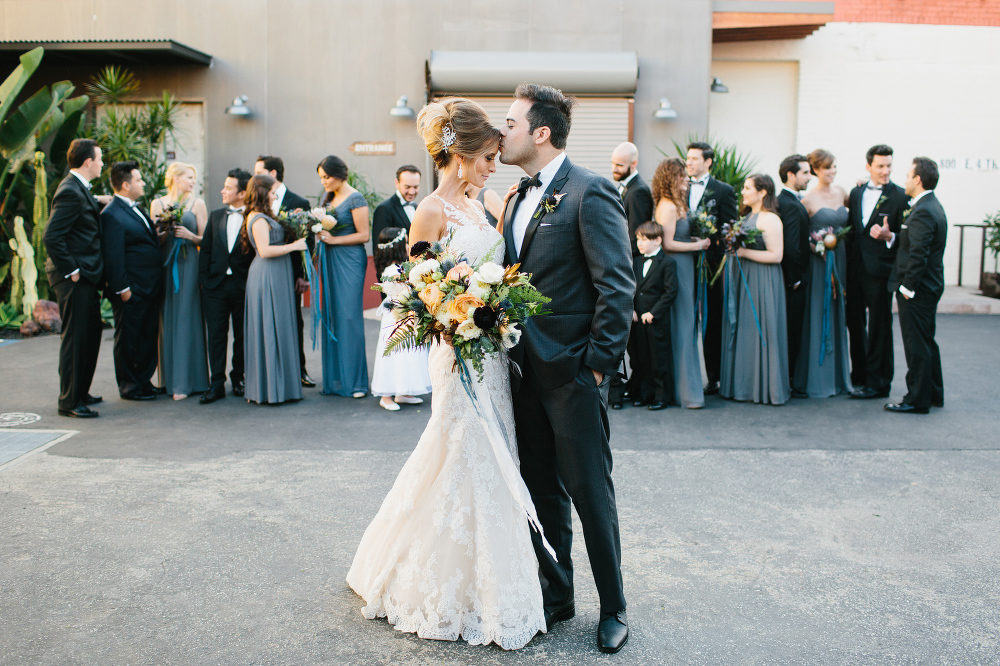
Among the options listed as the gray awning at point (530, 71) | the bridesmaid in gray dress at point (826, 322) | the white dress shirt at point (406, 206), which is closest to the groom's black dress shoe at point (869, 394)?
the bridesmaid in gray dress at point (826, 322)

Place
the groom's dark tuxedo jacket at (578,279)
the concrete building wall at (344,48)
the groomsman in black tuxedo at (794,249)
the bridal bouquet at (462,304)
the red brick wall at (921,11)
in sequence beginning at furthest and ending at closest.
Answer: the red brick wall at (921,11), the concrete building wall at (344,48), the groomsman in black tuxedo at (794,249), the groom's dark tuxedo jacket at (578,279), the bridal bouquet at (462,304)

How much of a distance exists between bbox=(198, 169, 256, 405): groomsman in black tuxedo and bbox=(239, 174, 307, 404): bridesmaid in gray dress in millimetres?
226

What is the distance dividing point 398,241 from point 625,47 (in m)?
8.92

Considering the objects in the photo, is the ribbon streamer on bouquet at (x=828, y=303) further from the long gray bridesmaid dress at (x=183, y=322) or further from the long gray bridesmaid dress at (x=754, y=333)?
→ the long gray bridesmaid dress at (x=183, y=322)

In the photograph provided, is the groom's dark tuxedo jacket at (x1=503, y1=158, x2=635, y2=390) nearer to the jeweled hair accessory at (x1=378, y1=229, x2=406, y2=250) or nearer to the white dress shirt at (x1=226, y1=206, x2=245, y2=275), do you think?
the jeweled hair accessory at (x1=378, y1=229, x2=406, y2=250)

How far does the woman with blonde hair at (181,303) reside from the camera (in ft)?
26.7

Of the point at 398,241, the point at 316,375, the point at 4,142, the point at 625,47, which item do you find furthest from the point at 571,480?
the point at 625,47

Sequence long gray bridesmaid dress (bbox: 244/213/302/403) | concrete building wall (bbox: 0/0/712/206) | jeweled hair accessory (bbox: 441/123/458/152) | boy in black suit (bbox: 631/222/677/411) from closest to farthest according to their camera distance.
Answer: jeweled hair accessory (bbox: 441/123/458/152), boy in black suit (bbox: 631/222/677/411), long gray bridesmaid dress (bbox: 244/213/302/403), concrete building wall (bbox: 0/0/712/206)

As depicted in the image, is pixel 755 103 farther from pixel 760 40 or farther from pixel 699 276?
pixel 699 276

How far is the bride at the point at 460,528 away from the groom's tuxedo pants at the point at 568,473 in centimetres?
11

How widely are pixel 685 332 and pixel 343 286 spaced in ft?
11.0

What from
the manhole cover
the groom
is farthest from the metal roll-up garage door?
the groom

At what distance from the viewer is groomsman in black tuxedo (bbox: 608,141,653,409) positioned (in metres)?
7.77

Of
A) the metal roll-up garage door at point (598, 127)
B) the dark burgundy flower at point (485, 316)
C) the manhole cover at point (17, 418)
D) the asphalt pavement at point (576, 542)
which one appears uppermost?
the metal roll-up garage door at point (598, 127)
